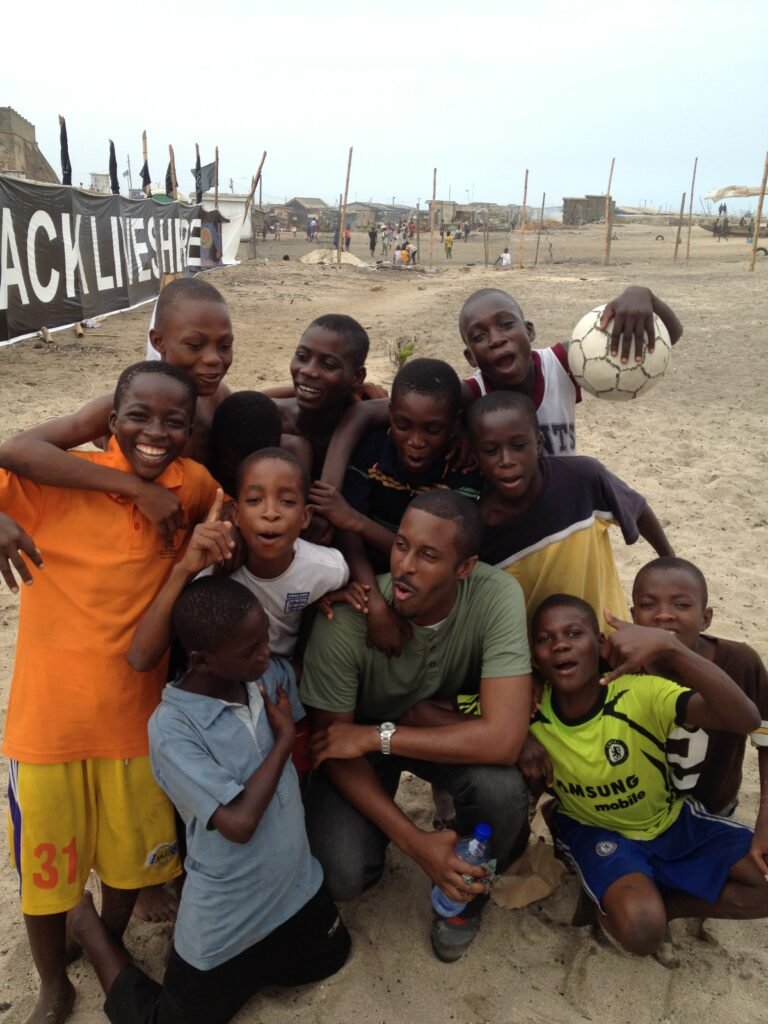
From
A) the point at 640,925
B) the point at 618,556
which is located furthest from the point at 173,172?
the point at 640,925

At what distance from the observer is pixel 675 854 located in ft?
7.23

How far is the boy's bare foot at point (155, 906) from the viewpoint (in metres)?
2.30

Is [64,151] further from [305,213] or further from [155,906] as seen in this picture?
[305,213]

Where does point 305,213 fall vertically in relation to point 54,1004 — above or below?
above

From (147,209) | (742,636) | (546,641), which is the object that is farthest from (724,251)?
(546,641)

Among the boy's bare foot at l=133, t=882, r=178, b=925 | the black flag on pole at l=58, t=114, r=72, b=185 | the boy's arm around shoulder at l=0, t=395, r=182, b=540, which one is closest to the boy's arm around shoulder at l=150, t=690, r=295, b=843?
the boy's arm around shoulder at l=0, t=395, r=182, b=540

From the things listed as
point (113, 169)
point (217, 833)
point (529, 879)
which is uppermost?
point (113, 169)

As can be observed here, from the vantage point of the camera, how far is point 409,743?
7.14ft

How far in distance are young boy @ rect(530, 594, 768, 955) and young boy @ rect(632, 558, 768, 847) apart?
0.48 ft

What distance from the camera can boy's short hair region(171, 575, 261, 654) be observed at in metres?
1.85

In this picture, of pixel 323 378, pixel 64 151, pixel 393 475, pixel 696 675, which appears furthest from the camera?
pixel 64 151

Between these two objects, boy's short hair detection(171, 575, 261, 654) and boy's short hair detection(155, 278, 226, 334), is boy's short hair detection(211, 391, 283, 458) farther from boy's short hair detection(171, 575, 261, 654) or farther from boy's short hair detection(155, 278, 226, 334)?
boy's short hair detection(171, 575, 261, 654)

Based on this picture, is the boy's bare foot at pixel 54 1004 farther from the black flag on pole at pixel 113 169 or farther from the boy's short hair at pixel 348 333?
the black flag on pole at pixel 113 169

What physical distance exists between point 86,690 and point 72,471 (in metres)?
0.56
